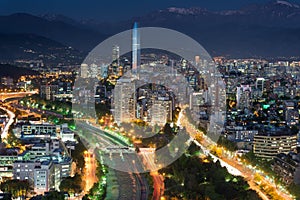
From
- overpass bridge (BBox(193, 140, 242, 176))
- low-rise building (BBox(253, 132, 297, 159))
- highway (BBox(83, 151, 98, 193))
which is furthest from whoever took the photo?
low-rise building (BBox(253, 132, 297, 159))

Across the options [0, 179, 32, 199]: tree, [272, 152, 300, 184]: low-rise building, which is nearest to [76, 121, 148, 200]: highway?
[0, 179, 32, 199]: tree

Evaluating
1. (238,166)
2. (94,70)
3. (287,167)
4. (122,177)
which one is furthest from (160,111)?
(94,70)

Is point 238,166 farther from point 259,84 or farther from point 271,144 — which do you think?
point 259,84

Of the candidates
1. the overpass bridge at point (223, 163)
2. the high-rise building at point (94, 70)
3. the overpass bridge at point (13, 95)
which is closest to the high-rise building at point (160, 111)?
the overpass bridge at point (223, 163)

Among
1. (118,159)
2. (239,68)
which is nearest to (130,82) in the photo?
(118,159)

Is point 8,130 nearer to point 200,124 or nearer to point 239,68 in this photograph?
point 200,124

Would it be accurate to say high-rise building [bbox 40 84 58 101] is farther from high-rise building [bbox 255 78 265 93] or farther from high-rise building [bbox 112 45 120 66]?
high-rise building [bbox 255 78 265 93]

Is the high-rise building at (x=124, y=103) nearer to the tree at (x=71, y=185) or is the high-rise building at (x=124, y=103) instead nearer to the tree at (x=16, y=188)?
the tree at (x=71, y=185)

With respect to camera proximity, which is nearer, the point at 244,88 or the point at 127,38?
the point at 244,88
